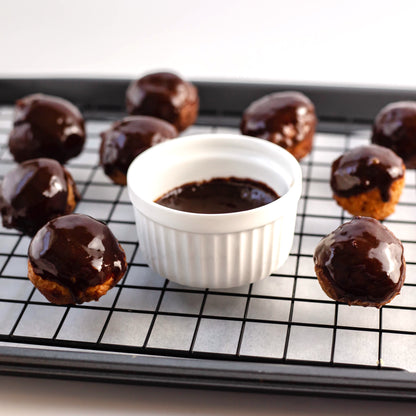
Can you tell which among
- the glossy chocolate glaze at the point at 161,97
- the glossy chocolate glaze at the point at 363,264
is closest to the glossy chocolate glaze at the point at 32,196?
the glossy chocolate glaze at the point at 161,97

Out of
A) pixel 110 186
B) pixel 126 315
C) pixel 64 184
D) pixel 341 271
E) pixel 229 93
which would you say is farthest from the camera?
pixel 229 93

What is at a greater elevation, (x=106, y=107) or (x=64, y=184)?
(x=64, y=184)

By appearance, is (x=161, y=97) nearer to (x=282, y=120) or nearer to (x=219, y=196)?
(x=282, y=120)

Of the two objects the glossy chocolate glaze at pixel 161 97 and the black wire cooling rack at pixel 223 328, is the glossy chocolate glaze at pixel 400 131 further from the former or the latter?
the glossy chocolate glaze at pixel 161 97

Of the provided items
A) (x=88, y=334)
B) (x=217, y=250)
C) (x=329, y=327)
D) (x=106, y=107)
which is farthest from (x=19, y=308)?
(x=106, y=107)

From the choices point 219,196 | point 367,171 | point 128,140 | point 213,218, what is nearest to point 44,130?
point 128,140

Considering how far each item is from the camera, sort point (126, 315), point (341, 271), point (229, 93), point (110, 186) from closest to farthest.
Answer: point (341, 271), point (126, 315), point (110, 186), point (229, 93)

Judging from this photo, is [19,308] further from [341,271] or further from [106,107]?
[106,107]
